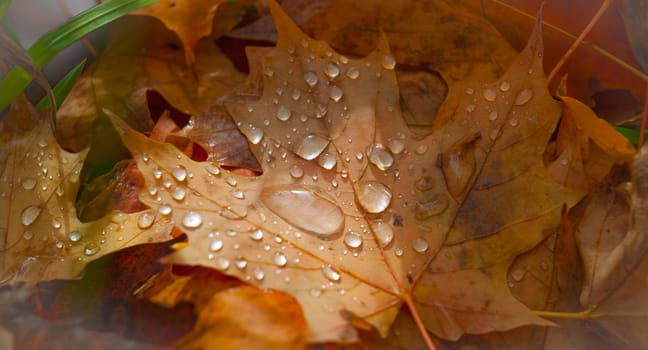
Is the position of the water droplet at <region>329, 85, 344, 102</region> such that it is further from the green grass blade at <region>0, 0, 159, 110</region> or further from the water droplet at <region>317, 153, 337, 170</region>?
the green grass blade at <region>0, 0, 159, 110</region>

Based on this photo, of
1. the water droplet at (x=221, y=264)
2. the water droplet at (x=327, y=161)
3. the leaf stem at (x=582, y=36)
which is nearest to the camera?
the water droplet at (x=221, y=264)

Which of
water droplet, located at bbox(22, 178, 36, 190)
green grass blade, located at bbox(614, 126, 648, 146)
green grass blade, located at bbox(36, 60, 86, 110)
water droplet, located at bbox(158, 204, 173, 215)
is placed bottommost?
green grass blade, located at bbox(36, 60, 86, 110)

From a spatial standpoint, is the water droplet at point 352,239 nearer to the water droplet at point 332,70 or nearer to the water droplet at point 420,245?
the water droplet at point 420,245

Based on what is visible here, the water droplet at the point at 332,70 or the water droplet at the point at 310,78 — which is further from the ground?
the water droplet at the point at 332,70

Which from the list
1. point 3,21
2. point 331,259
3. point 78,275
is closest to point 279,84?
point 331,259

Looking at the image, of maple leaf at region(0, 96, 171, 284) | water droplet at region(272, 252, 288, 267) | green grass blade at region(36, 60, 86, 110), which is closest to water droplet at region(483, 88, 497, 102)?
water droplet at region(272, 252, 288, 267)

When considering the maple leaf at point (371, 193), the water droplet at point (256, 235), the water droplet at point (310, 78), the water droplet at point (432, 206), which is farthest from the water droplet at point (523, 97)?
the water droplet at point (256, 235)
